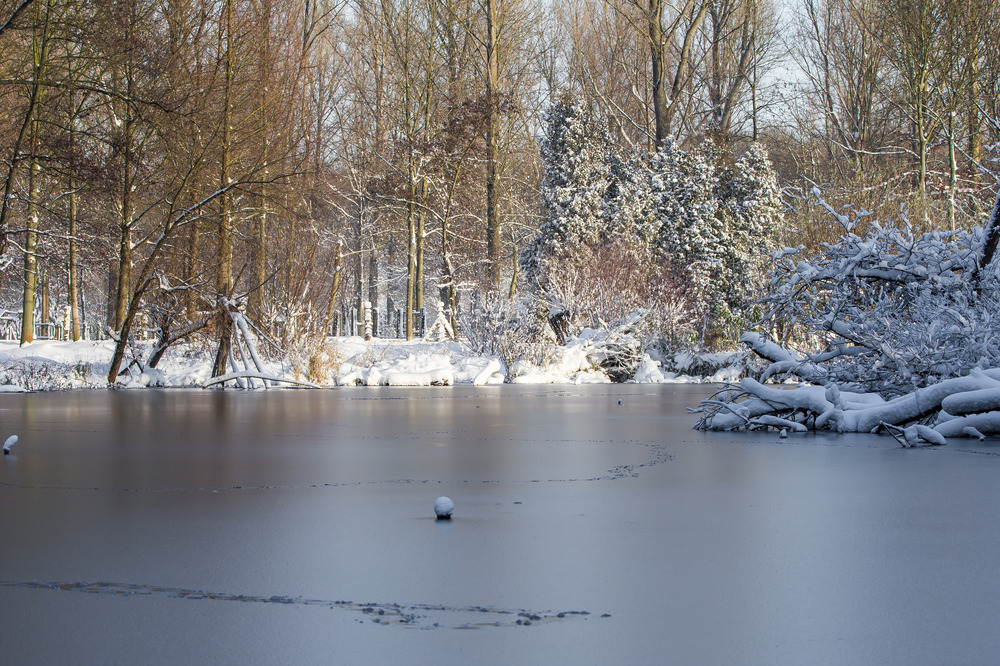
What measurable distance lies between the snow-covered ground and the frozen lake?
38.0ft

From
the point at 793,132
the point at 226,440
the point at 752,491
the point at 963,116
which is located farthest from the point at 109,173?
the point at 793,132

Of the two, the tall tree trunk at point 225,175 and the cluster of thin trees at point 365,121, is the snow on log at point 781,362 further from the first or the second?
the tall tree trunk at point 225,175

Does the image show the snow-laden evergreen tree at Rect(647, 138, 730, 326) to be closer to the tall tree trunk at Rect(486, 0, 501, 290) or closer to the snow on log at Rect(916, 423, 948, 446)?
the tall tree trunk at Rect(486, 0, 501, 290)

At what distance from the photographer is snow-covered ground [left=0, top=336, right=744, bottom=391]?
62.3ft

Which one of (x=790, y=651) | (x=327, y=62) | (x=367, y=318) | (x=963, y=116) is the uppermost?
(x=327, y=62)

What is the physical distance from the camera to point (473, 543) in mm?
4000

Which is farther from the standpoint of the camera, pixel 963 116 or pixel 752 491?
pixel 963 116

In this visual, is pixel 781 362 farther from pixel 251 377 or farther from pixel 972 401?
pixel 251 377

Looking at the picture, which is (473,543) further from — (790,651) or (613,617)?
(790,651)

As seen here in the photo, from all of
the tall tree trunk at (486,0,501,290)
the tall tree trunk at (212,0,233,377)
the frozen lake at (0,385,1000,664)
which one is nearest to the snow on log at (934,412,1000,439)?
the frozen lake at (0,385,1000,664)

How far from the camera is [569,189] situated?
98.5 ft

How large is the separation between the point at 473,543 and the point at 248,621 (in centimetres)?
130

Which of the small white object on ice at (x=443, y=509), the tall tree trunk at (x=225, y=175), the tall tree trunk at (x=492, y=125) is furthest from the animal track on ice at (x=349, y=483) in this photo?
the tall tree trunk at (x=492, y=125)

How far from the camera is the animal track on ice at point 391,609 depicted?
283 centimetres
